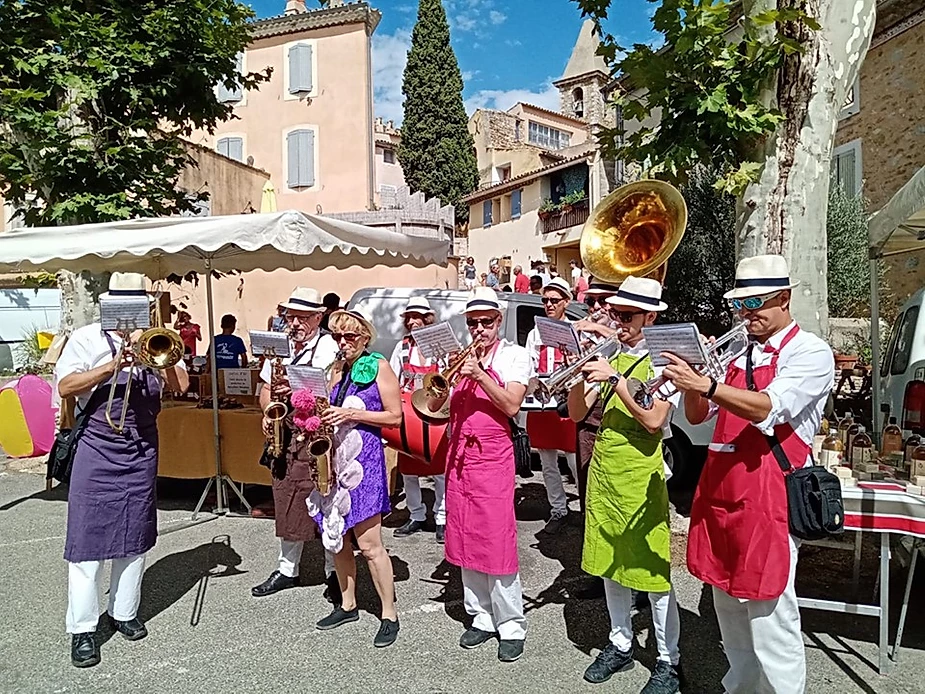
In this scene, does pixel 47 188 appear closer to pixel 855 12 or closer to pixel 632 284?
pixel 632 284

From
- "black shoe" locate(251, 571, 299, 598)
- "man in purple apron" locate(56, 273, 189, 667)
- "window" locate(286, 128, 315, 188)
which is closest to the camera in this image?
"man in purple apron" locate(56, 273, 189, 667)

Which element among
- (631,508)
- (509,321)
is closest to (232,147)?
(509,321)

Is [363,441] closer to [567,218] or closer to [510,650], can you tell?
[510,650]

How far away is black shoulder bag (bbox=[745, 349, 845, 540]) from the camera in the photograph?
263cm

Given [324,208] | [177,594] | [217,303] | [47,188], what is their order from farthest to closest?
[324,208], [217,303], [47,188], [177,594]

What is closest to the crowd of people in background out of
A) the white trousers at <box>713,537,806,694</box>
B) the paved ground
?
the paved ground

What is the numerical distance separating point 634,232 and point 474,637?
9.12ft

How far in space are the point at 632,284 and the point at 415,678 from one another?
221cm

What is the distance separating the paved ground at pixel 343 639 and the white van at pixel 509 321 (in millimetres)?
1478

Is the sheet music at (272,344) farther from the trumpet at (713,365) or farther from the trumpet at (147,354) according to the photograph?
the trumpet at (713,365)

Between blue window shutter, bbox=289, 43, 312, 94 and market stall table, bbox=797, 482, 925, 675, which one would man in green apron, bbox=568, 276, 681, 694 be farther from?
blue window shutter, bbox=289, 43, 312, 94

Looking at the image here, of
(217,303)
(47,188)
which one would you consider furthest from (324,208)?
(47,188)

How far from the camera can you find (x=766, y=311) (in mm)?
2809

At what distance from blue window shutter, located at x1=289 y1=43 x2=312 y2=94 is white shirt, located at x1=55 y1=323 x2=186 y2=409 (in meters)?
21.9
